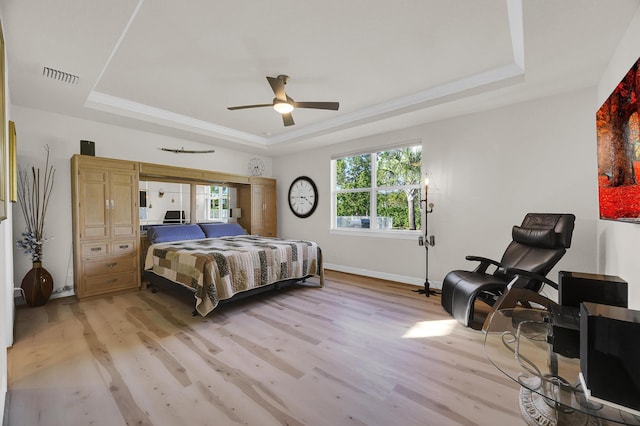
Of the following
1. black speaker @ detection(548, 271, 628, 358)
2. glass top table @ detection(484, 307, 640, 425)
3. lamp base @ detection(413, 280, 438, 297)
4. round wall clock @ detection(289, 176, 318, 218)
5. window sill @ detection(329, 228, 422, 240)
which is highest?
round wall clock @ detection(289, 176, 318, 218)

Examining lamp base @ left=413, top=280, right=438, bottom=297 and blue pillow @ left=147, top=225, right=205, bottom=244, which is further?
blue pillow @ left=147, top=225, right=205, bottom=244

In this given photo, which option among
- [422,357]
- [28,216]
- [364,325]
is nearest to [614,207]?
[422,357]

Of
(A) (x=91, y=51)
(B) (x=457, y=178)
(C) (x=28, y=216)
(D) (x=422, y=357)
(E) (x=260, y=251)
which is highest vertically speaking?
(A) (x=91, y=51)

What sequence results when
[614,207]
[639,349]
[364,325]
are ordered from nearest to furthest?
[639,349]
[614,207]
[364,325]

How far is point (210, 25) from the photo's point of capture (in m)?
2.21

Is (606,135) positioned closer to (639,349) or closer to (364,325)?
Result: (639,349)

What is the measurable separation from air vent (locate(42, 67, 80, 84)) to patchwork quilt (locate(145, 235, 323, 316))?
207cm

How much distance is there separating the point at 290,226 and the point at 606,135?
199 inches

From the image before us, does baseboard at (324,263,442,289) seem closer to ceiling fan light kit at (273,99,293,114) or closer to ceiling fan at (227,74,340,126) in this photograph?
ceiling fan at (227,74,340,126)

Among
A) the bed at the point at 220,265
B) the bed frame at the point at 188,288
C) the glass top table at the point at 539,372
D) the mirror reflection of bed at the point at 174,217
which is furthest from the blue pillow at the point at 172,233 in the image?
the glass top table at the point at 539,372

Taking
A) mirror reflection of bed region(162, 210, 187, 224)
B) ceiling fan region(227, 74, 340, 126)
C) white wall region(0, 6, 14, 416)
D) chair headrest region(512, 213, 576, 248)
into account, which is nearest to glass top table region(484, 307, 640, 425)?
chair headrest region(512, 213, 576, 248)

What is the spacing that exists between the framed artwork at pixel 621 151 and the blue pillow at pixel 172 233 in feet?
16.3

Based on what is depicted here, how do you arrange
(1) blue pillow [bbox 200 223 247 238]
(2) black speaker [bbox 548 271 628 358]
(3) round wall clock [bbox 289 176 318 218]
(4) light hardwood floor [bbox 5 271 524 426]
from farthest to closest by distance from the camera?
(3) round wall clock [bbox 289 176 318 218], (1) blue pillow [bbox 200 223 247 238], (4) light hardwood floor [bbox 5 271 524 426], (2) black speaker [bbox 548 271 628 358]

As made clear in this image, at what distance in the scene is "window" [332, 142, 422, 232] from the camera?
14.4ft
